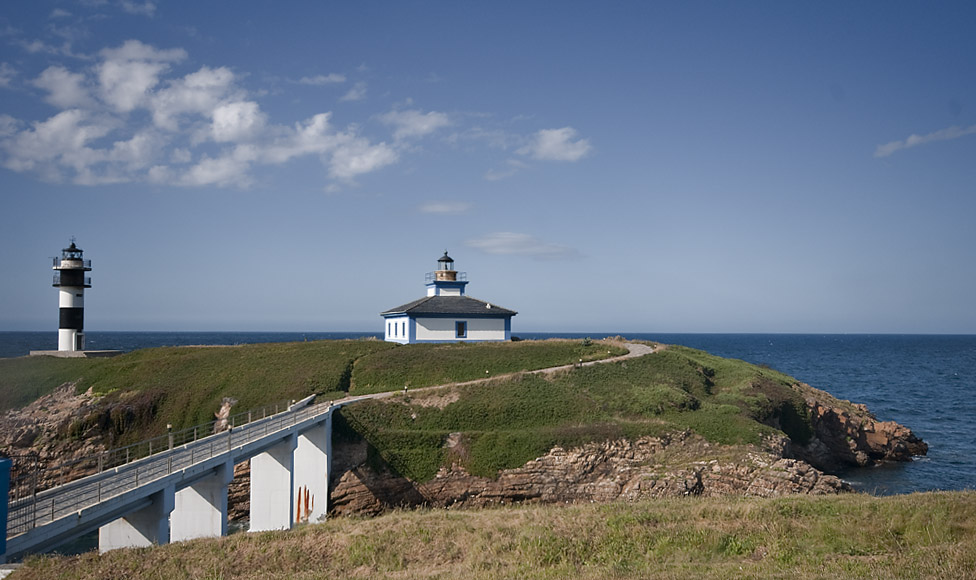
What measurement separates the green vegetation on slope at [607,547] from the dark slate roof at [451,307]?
3561 centimetres

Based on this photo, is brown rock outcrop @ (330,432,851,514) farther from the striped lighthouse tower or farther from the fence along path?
the striped lighthouse tower

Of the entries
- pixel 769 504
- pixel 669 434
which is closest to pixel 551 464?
pixel 669 434

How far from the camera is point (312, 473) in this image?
3212 cm

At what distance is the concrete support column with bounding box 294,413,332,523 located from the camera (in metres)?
31.6

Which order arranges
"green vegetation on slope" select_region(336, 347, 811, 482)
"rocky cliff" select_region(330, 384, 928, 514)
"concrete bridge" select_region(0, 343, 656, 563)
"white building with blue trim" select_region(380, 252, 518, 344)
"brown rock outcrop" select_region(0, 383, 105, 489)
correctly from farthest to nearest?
"white building with blue trim" select_region(380, 252, 518, 344) → "brown rock outcrop" select_region(0, 383, 105, 489) → "green vegetation on slope" select_region(336, 347, 811, 482) → "rocky cliff" select_region(330, 384, 928, 514) → "concrete bridge" select_region(0, 343, 656, 563)

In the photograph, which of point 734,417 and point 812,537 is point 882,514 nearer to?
point 812,537

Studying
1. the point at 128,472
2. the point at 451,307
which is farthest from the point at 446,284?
the point at 128,472

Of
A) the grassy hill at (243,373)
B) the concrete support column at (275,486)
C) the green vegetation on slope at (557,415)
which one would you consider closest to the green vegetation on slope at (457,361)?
the grassy hill at (243,373)

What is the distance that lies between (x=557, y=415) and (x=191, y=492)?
67.4 feet

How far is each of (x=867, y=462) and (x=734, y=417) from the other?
13.6 m

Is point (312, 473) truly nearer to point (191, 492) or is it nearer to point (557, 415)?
point (191, 492)

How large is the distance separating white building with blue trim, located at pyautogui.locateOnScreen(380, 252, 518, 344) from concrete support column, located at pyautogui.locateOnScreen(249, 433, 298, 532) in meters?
24.1

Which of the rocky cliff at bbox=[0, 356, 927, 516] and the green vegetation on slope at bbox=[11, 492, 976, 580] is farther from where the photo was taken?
the rocky cliff at bbox=[0, 356, 927, 516]

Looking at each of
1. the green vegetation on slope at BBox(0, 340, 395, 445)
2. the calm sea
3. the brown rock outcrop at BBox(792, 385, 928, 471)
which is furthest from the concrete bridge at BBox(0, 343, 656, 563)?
the calm sea
